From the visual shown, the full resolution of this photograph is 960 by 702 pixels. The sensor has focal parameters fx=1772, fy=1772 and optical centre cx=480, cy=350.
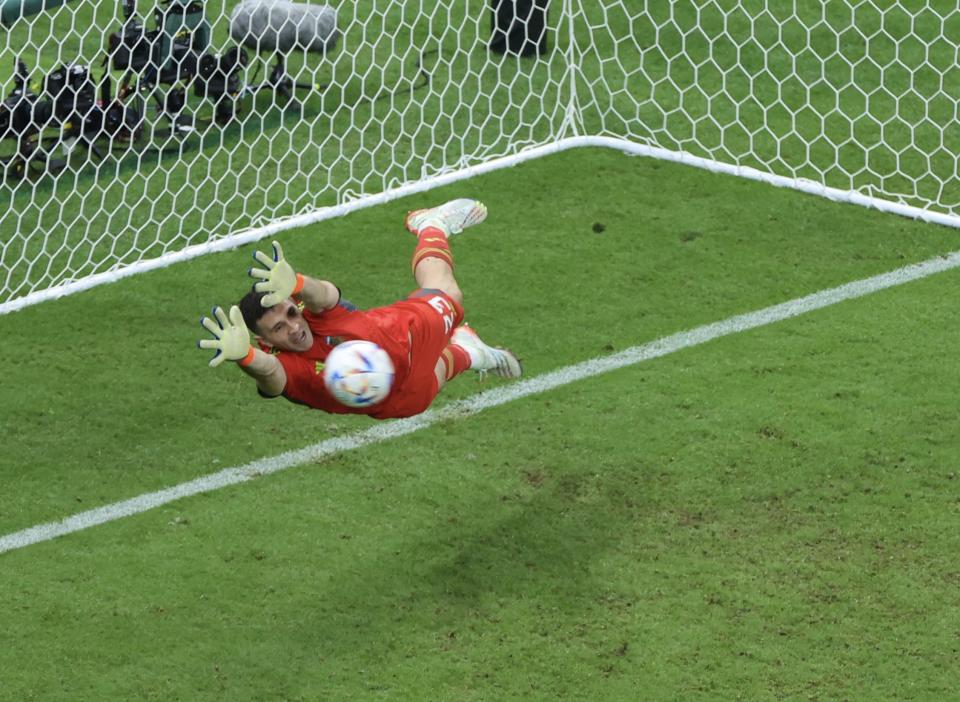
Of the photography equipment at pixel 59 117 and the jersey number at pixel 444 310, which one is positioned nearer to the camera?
the jersey number at pixel 444 310

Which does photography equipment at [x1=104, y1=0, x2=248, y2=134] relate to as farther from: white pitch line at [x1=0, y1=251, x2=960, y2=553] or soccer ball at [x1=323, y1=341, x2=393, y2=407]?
soccer ball at [x1=323, y1=341, x2=393, y2=407]

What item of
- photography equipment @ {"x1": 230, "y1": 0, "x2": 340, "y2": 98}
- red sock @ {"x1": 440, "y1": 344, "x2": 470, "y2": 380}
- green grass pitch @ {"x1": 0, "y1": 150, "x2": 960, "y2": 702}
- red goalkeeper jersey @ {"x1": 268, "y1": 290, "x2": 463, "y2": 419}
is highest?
photography equipment @ {"x1": 230, "y1": 0, "x2": 340, "y2": 98}

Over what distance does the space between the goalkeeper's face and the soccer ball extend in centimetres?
20

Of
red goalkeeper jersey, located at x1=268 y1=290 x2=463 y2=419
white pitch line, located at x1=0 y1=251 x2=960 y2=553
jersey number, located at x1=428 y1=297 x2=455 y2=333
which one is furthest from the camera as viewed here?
white pitch line, located at x1=0 y1=251 x2=960 y2=553

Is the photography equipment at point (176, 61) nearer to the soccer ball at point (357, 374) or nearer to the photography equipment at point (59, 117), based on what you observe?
the photography equipment at point (59, 117)

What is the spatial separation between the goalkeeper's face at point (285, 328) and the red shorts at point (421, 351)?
1.28 feet

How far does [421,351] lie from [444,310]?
0.32 meters

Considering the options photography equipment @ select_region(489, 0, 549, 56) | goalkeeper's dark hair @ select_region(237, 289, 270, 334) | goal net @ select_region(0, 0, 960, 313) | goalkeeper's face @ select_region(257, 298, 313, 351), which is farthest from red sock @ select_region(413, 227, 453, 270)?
photography equipment @ select_region(489, 0, 549, 56)

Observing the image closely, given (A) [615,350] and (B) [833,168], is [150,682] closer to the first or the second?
(A) [615,350]

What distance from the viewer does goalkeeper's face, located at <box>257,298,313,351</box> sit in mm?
6738

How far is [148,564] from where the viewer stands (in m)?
7.07

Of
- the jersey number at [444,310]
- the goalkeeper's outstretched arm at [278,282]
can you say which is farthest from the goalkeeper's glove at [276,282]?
the jersey number at [444,310]

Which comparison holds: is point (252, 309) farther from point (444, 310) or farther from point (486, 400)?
point (486, 400)

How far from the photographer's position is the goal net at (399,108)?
31.5ft
